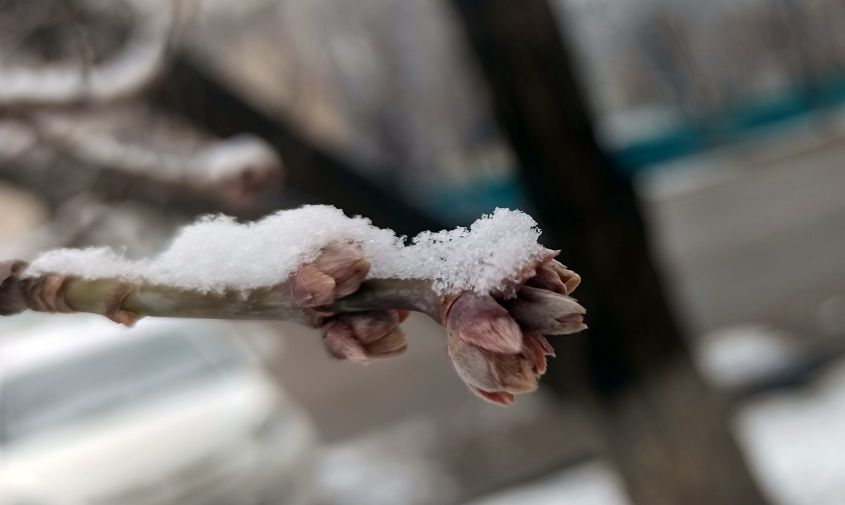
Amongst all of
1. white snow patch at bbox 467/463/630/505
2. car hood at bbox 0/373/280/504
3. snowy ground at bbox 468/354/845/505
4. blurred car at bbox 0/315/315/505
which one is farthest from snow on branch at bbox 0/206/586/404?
white snow patch at bbox 467/463/630/505

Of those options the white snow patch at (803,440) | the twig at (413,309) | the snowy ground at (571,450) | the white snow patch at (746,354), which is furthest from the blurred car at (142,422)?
the twig at (413,309)

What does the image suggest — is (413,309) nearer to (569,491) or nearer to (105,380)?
(569,491)

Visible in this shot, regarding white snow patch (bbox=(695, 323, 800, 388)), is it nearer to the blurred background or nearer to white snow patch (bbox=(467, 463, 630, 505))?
the blurred background

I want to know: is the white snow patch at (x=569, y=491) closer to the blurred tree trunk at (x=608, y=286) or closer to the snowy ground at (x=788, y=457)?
the snowy ground at (x=788, y=457)

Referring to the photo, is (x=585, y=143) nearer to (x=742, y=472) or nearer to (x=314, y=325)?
(x=742, y=472)

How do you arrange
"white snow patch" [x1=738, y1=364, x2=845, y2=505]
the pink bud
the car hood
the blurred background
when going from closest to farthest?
the pink bud
the blurred background
the car hood
"white snow patch" [x1=738, y1=364, x2=845, y2=505]

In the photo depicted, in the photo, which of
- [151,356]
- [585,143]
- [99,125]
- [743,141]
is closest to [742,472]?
[585,143]
